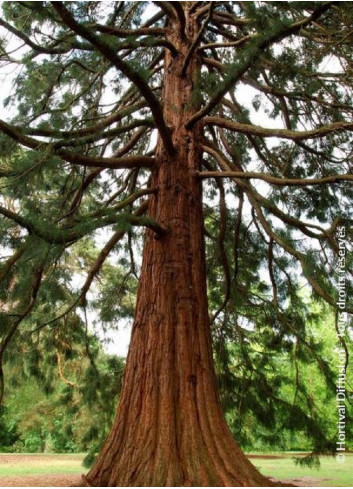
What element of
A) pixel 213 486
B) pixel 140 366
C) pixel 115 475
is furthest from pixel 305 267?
pixel 115 475

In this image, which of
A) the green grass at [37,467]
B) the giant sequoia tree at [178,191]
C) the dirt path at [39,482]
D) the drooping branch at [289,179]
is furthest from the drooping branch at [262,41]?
the green grass at [37,467]

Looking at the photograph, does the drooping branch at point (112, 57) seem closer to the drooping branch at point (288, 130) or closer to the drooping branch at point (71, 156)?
the drooping branch at point (71, 156)

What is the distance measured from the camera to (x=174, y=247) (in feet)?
13.5

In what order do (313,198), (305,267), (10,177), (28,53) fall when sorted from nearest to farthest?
(10,177)
(305,267)
(28,53)
(313,198)

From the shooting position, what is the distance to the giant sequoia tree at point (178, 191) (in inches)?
128

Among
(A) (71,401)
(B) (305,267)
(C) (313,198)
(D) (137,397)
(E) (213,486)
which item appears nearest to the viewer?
(E) (213,486)

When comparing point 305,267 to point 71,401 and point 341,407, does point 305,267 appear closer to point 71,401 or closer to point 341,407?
point 341,407

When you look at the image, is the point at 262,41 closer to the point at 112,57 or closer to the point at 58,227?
the point at 112,57

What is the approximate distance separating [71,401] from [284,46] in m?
4.99

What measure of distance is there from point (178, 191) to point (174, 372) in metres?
1.47

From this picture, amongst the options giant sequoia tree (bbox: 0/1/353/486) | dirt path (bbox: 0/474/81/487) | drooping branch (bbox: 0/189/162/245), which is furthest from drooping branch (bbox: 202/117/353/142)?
dirt path (bbox: 0/474/81/487)

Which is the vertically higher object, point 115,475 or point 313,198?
point 313,198

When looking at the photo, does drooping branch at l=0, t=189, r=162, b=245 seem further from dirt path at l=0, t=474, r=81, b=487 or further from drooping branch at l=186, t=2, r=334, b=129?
dirt path at l=0, t=474, r=81, b=487

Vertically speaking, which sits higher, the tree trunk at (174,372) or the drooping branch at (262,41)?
the drooping branch at (262,41)
